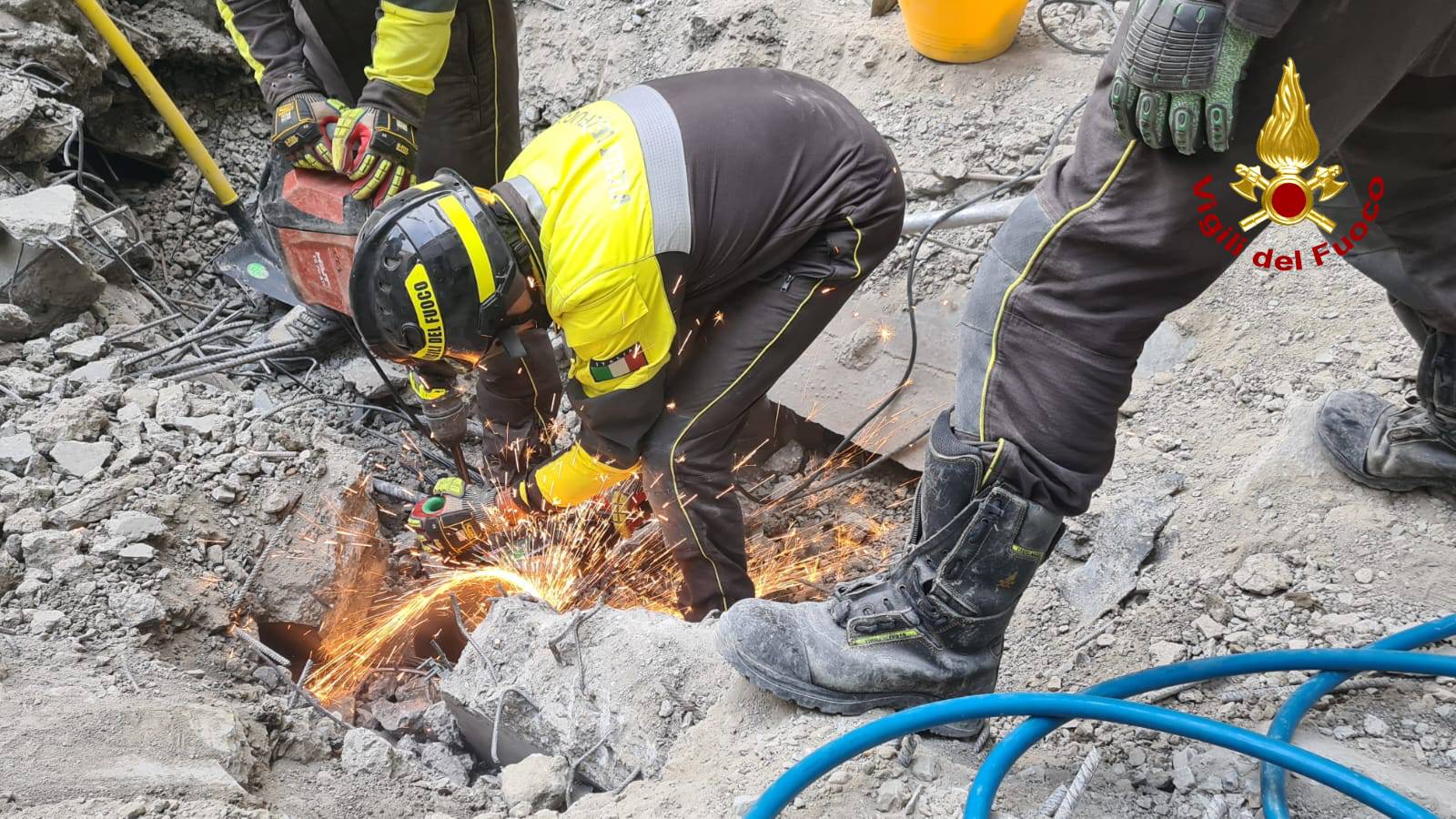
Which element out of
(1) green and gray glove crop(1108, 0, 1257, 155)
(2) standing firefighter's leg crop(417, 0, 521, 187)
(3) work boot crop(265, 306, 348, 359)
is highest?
(1) green and gray glove crop(1108, 0, 1257, 155)

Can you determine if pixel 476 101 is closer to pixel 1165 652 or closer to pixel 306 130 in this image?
pixel 306 130

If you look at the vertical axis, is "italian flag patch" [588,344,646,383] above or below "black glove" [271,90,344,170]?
below

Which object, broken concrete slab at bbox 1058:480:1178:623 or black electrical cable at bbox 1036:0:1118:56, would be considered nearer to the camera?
broken concrete slab at bbox 1058:480:1178:623

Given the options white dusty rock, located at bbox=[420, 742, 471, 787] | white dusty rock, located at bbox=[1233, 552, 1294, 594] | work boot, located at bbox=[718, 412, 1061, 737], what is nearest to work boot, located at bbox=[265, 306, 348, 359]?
white dusty rock, located at bbox=[420, 742, 471, 787]

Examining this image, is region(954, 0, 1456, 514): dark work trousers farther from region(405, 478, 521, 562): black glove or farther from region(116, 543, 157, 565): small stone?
region(116, 543, 157, 565): small stone

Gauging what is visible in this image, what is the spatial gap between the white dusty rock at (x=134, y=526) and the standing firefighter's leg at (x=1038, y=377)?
67.1 inches

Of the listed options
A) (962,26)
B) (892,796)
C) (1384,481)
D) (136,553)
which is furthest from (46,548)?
(962,26)

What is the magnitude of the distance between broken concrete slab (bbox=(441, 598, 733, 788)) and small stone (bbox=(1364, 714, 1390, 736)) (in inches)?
50.5

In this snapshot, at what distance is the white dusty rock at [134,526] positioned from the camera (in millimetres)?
2707

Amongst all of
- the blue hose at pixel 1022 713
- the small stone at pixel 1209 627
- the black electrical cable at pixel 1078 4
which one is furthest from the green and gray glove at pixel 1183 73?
the black electrical cable at pixel 1078 4

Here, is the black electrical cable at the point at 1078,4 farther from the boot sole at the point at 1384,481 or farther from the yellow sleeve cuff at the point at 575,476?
the yellow sleeve cuff at the point at 575,476

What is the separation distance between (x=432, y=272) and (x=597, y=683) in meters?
1.11

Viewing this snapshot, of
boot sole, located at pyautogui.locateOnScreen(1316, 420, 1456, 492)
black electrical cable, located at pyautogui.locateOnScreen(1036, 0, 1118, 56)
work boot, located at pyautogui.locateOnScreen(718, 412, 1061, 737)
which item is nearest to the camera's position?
work boot, located at pyautogui.locateOnScreen(718, 412, 1061, 737)

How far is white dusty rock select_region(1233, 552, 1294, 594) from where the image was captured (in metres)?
2.25
